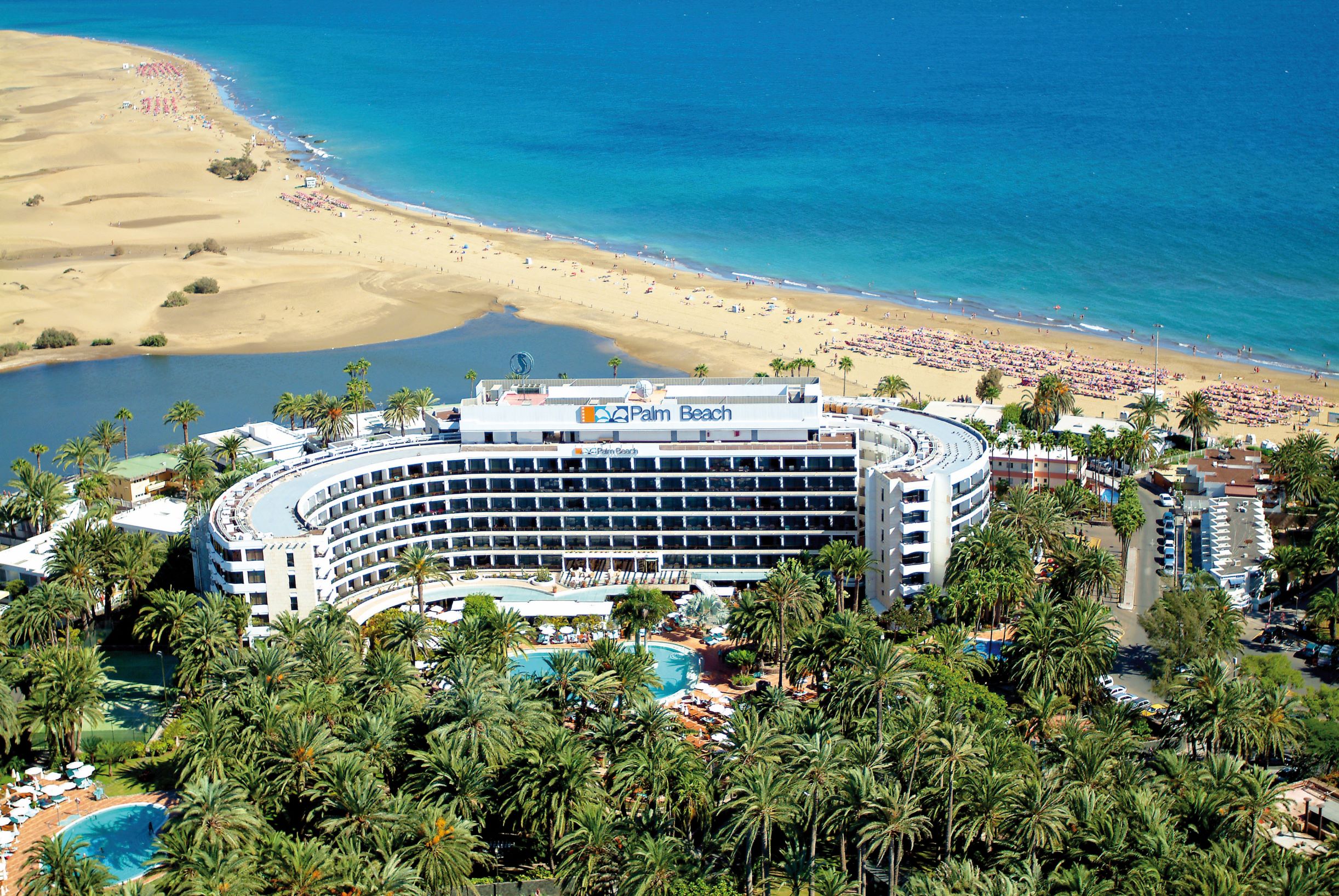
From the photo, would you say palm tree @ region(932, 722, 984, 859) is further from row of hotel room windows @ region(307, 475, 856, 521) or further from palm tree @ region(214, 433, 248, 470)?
palm tree @ region(214, 433, 248, 470)

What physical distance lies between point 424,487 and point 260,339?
78.7 metres

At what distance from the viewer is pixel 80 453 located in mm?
106250

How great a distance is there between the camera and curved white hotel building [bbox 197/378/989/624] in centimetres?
8950

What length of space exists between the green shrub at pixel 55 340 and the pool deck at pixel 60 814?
102 metres

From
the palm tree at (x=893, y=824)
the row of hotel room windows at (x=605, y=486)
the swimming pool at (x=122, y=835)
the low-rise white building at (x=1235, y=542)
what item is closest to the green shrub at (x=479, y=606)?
the row of hotel room windows at (x=605, y=486)

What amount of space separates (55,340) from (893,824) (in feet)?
439

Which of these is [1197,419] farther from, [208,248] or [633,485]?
[208,248]

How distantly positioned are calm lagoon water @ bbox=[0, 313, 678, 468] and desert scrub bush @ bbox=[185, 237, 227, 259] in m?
44.3

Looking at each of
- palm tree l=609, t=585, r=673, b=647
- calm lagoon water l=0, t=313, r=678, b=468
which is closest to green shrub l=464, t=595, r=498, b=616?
palm tree l=609, t=585, r=673, b=647

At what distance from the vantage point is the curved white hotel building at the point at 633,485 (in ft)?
294

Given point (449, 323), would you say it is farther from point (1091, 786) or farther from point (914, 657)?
point (1091, 786)

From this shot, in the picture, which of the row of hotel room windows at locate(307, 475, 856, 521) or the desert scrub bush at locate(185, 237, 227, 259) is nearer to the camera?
the row of hotel room windows at locate(307, 475, 856, 521)

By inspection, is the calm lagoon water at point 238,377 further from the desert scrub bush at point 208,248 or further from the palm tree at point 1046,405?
the desert scrub bush at point 208,248

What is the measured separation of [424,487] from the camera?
92.3 metres
